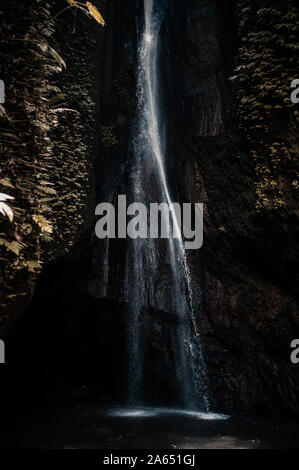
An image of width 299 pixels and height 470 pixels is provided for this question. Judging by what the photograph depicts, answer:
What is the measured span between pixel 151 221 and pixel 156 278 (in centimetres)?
148

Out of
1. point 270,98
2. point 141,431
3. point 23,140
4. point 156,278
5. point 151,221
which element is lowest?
point 141,431

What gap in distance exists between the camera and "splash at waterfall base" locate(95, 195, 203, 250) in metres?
7.66

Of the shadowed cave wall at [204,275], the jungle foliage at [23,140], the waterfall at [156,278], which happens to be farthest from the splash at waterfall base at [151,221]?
the jungle foliage at [23,140]

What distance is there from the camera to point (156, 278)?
7.95 m

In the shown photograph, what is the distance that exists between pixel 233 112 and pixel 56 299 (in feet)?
19.9

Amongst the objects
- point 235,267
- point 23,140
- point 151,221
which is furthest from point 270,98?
point 23,140

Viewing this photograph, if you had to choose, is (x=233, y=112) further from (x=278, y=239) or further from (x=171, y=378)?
(x=171, y=378)

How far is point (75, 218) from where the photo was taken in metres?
8.20

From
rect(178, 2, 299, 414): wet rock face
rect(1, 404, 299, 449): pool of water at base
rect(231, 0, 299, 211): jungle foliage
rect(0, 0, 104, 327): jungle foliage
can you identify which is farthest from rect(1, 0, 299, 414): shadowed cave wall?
rect(0, 0, 104, 327): jungle foliage

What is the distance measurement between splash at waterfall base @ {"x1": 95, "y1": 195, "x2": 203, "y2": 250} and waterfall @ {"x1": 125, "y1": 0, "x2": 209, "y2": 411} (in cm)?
12

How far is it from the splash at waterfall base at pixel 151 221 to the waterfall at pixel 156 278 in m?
0.12

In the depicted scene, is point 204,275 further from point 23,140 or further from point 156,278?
point 23,140
